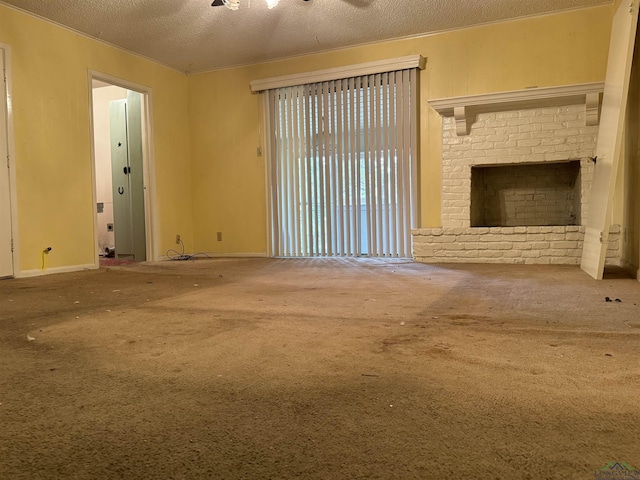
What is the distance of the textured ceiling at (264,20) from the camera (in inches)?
165

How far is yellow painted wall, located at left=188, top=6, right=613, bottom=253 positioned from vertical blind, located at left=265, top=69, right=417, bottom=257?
0.63 feet

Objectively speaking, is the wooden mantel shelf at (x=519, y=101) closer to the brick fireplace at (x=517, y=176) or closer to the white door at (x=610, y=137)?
the brick fireplace at (x=517, y=176)

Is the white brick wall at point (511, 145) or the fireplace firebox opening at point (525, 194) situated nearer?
the white brick wall at point (511, 145)

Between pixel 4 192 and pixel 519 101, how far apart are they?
15.3 ft

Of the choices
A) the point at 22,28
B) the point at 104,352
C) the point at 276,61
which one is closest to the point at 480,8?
the point at 276,61

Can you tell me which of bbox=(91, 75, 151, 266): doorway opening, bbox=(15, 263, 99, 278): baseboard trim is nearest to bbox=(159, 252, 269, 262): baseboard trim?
bbox=(91, 75, 151, 266): doorway opening

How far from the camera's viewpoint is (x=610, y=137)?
3396 mm

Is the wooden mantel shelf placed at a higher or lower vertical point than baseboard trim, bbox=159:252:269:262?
higher

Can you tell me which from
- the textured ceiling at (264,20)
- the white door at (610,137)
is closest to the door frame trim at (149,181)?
the textured ceiling at (264,20)

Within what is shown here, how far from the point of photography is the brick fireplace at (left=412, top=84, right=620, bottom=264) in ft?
14.3

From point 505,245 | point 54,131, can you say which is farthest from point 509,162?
point 54,131

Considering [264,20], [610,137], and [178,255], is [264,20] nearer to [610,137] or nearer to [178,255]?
[178,255]

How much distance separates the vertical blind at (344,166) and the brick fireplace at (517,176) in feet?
1.37

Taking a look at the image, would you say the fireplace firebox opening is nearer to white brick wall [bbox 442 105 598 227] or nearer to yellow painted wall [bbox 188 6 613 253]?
white brick wall [bbox 442 105 598 227]
